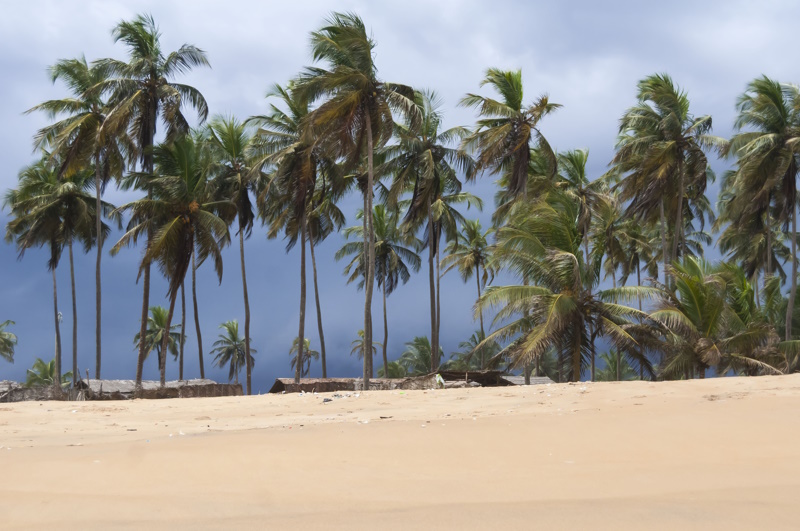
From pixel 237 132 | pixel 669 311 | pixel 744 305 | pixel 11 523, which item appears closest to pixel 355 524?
pixel 11 523

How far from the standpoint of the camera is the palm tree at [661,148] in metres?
27.0

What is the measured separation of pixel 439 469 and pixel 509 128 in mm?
23130

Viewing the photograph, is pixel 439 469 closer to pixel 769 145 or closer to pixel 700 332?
pixel 700 332

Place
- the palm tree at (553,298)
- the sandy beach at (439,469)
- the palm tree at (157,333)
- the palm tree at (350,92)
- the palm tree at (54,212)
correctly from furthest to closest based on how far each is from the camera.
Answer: the palm tree at (157,333), the palm tree at (54,212), the palm tree at (350,92), the palm tree at (553,298), the sandy beach at (439,469)

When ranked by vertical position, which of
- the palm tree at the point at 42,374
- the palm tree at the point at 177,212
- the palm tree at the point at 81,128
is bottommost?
the palm tree at the point at 42,374

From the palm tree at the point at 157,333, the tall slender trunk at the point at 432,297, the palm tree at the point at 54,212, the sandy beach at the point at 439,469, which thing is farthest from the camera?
the palm tree at the point at 157,333

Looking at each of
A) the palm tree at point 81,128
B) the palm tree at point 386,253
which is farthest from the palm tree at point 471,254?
the palm tree at point 81,128

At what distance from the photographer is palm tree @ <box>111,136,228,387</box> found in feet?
86.1

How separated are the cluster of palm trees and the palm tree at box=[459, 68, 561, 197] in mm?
71

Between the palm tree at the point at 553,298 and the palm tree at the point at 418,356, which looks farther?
the palm tree at the point at 418,356

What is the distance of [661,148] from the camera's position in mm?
26734

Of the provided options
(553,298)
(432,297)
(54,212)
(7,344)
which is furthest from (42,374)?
(553,298)

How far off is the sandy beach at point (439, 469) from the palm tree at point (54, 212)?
27907 mm

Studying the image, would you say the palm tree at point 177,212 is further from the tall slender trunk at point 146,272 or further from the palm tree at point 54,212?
the palm tree at point 54,212
